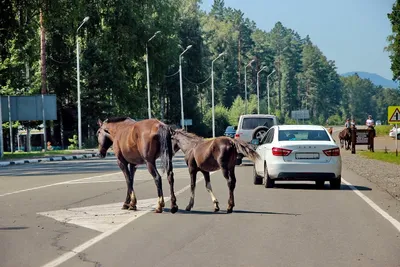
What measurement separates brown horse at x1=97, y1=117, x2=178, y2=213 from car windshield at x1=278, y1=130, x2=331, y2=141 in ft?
18.7

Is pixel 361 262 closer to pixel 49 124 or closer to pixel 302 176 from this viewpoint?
pixel 302 176

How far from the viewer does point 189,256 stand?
9.80m

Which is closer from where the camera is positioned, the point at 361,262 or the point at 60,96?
the point at 361,262

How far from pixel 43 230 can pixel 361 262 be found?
16.4ft

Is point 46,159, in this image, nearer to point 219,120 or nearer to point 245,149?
point 245,149

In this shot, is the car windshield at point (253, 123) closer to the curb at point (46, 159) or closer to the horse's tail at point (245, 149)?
the curb at point (46, 159)

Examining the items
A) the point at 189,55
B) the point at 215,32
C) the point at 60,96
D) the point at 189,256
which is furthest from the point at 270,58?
the point at 189,256

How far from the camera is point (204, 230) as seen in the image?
39.8ft

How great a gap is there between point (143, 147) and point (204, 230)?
9.47ft

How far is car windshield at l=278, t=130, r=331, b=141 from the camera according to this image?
20.5m

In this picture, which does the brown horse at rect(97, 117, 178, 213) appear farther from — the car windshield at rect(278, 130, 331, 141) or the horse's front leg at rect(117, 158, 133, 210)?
the car windshield at rect(278, 130, 331, 141)

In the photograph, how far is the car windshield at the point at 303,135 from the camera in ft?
67.3

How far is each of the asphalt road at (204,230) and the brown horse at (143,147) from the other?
0.38 m

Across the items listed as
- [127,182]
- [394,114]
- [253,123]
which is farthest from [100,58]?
[127,182]
